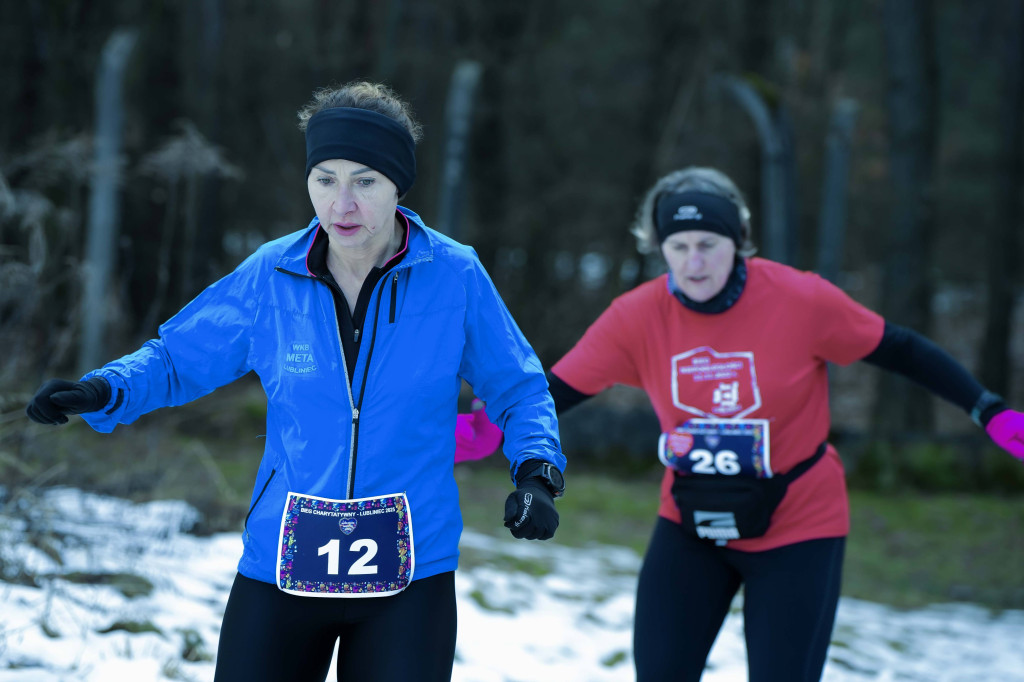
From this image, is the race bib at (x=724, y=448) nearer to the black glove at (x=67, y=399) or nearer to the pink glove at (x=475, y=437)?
the pink glove at (x=475, y=437)

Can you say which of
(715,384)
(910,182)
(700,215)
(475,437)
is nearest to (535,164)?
(910,182)

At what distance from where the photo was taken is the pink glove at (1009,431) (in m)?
3.30

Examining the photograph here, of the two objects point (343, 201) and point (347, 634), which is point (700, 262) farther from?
point (347, 634)

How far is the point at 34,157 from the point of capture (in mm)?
4934

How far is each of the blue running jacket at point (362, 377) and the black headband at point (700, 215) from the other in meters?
1.09

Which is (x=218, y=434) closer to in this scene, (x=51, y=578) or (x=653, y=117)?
(x=51, y=578)

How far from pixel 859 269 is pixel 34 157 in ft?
80.2

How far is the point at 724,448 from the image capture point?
3.23 m

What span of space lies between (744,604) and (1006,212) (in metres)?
12.6

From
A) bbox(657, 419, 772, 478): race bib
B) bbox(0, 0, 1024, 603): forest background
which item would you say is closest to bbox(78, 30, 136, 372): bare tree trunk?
bbox(0, 0, 1024, 603): forest background

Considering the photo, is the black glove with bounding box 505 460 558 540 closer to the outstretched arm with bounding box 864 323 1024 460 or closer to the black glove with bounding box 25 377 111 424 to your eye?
the black glove with bounding box 25 377 111 424

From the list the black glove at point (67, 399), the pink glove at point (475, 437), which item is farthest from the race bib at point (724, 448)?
the black glove at point (67, 399)

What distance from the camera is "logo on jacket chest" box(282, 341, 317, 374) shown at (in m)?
2.24

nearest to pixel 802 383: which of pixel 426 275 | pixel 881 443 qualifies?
pixel 426 275
